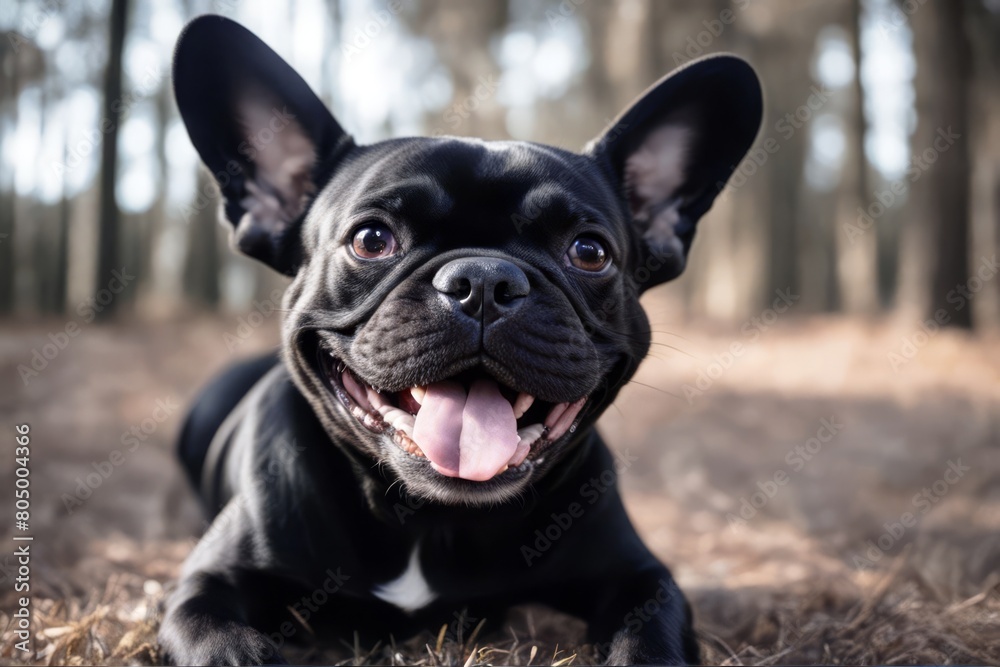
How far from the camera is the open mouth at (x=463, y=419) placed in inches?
87.7

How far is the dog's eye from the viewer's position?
2.56 meters

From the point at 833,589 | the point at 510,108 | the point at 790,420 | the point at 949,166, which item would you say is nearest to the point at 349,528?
the point at 833,589

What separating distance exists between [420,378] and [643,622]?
976mm

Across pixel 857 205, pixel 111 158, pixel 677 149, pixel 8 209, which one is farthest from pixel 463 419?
pixel 8 209

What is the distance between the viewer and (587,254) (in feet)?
8.80

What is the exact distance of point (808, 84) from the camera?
16.8 meters

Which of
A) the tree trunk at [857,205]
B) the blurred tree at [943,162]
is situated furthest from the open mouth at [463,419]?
the tree trunk at [857,205]

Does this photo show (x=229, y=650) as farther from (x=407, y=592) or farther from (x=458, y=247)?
(x=458, y=247)

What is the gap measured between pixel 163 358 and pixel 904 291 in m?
8.84

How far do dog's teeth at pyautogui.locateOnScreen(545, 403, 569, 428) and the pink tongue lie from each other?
15cm

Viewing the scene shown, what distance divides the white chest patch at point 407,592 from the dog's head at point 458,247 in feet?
1.20

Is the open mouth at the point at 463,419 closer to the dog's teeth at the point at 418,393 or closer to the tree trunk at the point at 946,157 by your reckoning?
the dog's teeth at the point at 418,393

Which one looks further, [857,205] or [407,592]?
[857,205]

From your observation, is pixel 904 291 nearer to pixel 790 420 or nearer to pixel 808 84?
pixel 790 420
